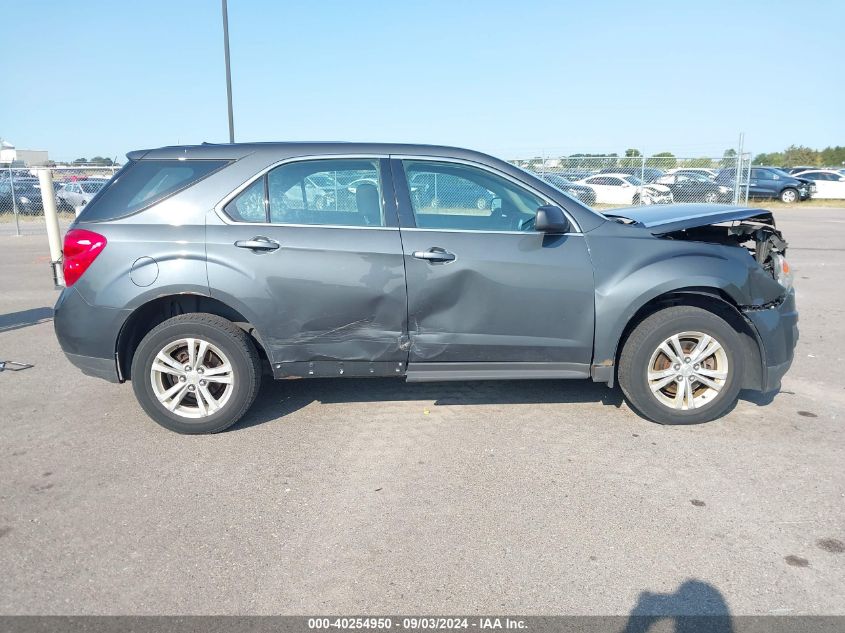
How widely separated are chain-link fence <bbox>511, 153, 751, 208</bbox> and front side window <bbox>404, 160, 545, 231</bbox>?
51.1 feet

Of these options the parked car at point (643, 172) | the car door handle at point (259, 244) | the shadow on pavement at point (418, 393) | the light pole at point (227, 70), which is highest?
the light pole at point (227, 70)

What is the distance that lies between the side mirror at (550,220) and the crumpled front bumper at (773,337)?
55.3 inches

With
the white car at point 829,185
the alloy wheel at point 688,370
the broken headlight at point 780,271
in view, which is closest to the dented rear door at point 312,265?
the alloy wheel at point 688,370

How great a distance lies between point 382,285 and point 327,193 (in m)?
0.75

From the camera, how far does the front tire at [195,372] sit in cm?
430

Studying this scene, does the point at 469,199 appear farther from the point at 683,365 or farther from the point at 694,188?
the point at 694,188

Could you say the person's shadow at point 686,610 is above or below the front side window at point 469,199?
below

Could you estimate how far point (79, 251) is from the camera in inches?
168

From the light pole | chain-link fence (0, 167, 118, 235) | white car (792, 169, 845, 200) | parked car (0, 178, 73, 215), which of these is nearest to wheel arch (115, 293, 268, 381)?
the light pole

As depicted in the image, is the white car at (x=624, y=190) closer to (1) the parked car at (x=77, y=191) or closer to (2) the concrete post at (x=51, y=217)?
(1) the parked car at (x=77, y=191)

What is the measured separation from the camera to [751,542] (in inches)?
122

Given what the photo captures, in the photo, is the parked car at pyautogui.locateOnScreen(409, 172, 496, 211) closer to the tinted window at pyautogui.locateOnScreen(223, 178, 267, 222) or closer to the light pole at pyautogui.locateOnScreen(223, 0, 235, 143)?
the tinted window at pyautogui.locateOnScreen(223, 178, 267, 222)

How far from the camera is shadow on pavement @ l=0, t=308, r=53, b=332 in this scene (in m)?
7.46

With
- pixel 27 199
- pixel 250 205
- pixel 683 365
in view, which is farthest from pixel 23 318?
pixel 27 199
